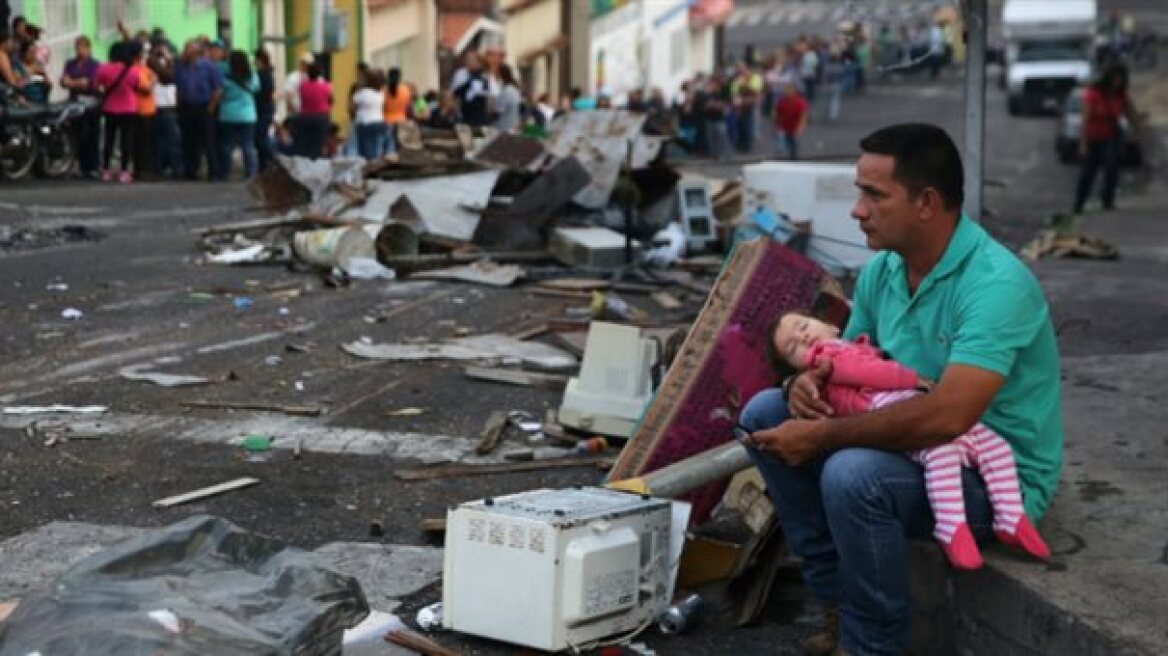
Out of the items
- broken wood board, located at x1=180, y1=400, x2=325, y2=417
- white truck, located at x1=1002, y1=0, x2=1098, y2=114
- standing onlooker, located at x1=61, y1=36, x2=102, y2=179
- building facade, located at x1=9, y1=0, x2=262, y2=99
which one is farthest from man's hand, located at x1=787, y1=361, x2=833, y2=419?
white truck, located at x1=1002, y1=0, x2=1098, y2=114

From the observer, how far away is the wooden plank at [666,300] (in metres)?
13.6

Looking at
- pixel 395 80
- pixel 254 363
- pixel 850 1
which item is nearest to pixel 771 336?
pixel 254 363

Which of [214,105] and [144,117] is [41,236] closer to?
[144,117]

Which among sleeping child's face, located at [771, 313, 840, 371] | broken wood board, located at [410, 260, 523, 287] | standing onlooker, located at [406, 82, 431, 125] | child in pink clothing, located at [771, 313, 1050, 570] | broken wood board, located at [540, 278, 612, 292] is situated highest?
standing onlooker, located at [406, 82, 431, 125]

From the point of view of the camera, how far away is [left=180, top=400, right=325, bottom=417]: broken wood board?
30.7 feet

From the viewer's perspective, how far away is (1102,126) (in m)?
23.4

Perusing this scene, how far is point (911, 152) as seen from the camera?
527cm

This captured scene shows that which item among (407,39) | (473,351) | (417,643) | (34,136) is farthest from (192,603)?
(407,39)

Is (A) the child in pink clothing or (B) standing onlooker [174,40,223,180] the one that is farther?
(B) standing onlooker [174,40,223,180]

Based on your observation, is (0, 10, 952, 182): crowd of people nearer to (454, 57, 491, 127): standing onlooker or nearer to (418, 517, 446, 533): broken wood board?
(454, 57, 491, 127): standing onlooker

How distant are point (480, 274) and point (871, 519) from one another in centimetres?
971

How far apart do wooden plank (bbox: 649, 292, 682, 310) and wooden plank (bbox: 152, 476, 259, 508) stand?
5916 millimetres

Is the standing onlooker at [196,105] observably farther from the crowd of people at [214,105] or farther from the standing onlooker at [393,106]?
the standing onlooker at [393,106]

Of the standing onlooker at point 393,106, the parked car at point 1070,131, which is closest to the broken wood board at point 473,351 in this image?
the standing onlooker at point 393,106
